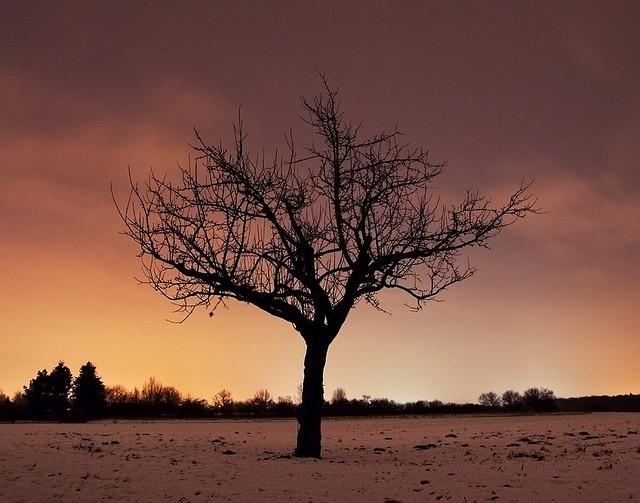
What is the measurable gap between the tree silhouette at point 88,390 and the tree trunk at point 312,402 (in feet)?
276

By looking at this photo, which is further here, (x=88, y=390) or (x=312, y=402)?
(x=88, y=390)

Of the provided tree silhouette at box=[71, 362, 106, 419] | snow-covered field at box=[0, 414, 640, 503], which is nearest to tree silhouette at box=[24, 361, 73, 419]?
tree silhouette at box=[71, 362, 106, 419]

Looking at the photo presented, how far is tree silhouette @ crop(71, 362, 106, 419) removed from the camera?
95.8 meters

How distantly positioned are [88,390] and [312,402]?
88.3 metres

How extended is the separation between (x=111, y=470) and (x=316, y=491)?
5.74 m

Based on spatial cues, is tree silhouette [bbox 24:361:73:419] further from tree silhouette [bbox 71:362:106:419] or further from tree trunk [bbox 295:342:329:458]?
tree trunk [bbox 295:342:329:458]

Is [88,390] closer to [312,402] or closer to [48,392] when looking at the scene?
[48,392]

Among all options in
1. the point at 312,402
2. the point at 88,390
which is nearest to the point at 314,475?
the point at 312,402

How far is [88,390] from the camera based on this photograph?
9725 cm

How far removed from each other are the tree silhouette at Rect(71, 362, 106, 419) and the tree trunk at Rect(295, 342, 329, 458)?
8409 centimetres

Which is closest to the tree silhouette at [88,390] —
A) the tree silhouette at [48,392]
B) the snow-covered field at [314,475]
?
the tree silhouette at [48,392]

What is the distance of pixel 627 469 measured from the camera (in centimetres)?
1511

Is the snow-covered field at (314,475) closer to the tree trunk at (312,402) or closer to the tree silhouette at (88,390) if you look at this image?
the tree trunk at (312,402)

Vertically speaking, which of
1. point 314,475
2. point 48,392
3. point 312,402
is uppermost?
point 48,392
